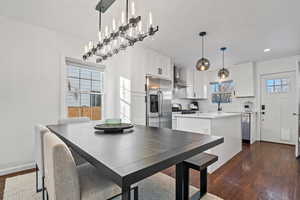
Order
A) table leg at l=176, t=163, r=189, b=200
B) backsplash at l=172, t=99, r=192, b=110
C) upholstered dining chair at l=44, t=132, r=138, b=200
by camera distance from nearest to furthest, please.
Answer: upholstered dining chair at l=44, t=132, r=138, b=200 < table leg at l=176, t=163, r=189, b=200 < backsplash at l=172, t=99, r=192, b=110

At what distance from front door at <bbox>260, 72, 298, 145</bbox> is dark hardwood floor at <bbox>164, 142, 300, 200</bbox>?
1.29 metres

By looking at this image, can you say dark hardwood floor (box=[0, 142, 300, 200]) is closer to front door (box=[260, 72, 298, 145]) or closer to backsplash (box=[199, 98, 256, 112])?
front door (box=[260, 72, 298, 145])

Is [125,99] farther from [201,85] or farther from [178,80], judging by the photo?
[201,85]

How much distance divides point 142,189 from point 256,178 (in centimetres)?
171

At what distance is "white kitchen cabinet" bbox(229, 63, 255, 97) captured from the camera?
4586mm

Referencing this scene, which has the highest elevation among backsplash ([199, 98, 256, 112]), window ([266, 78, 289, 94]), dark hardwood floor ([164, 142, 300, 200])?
window ([266, 78, 289, 94])

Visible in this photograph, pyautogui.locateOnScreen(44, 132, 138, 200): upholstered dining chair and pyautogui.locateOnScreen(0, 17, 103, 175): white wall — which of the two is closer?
pyautogui.locateOnScreen(44, 132, 138, 200): upholstered dining chair

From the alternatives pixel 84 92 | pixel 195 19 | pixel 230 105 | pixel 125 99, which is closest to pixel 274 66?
pixel 230 105

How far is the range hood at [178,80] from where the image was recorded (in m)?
5.04

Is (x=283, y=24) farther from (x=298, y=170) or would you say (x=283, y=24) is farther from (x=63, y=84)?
(x=63, y=84)

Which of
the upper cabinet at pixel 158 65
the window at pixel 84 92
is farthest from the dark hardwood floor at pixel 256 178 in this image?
the upper cabinet at pixel 158 65

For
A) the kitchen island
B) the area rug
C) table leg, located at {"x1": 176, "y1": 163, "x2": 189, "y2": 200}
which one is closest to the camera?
table leg, located at {"x1": 176, "y1": 163, "x2": 189, "y2": 200}

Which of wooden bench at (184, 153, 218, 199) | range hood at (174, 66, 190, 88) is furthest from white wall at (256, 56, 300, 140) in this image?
wooden bench at (184, 153, 218, 199)

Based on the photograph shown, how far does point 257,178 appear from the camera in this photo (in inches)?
86.4
